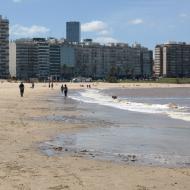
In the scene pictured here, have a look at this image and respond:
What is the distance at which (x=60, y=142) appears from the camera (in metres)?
14.7

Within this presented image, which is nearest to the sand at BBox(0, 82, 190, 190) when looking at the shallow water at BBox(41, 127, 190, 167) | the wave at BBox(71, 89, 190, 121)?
the shallow water at BBox(41, 127, 190, 167)

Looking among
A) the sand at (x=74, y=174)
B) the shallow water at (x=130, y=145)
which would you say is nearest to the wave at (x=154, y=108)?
the shallow water at (x=130, y=145)

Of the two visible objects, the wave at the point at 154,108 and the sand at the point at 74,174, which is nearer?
the sand at the point at 74,174

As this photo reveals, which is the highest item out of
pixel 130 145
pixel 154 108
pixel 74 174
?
pixel 74 174

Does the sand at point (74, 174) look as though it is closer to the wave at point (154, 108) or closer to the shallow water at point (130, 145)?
Result: the shallow water at point (130, 145)

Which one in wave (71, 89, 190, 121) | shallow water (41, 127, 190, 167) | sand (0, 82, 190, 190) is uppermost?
sand (0, 82, 190, 190)

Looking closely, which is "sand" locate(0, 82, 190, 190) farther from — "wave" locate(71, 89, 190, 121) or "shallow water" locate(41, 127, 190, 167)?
"wave" locate(71, 89, 190, 121)

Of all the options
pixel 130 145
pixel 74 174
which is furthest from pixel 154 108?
pixel 74 174

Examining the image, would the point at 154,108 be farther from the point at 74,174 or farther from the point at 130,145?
the point at 74,174

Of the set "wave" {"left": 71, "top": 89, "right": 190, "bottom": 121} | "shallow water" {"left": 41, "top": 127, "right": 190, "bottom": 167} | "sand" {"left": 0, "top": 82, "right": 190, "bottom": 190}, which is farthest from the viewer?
"wave" {"left": 71, "top": 89, "right": 190, "bottom": 121}

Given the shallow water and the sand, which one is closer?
the sand

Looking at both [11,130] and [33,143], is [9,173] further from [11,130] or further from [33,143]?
[11,130]

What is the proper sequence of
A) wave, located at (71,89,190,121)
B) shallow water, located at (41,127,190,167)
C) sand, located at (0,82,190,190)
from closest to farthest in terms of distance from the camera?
1. sand, located at (0,82,190,190)
2. shallow water, located at (41,127,190,167)
3. wave, located at (71,89,190,121)

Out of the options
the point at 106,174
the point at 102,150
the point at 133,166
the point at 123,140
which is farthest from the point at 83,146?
the point at 106,174
